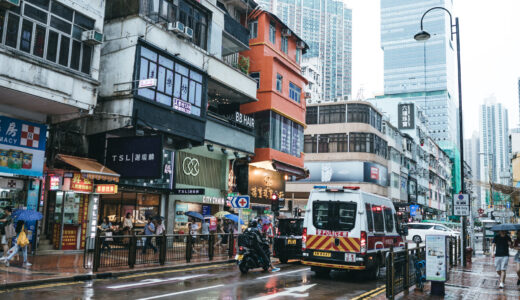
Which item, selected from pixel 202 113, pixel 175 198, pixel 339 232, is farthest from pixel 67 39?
pixel 339 232

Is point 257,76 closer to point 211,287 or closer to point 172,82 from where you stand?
point 172,82

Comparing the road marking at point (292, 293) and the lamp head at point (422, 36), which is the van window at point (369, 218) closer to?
the road marking at point (292, 293)

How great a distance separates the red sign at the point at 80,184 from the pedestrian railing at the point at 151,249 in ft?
Result: 7.28

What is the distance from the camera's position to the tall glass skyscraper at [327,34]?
170500 millimetres

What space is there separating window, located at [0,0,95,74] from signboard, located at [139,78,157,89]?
78.9 inches

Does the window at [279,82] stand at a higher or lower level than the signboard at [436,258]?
higher

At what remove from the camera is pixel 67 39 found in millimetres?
16781

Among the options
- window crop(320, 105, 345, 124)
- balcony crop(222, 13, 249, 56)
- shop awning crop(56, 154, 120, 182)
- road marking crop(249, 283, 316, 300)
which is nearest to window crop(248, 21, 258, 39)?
balcony crop(222, 13, 249, 56)

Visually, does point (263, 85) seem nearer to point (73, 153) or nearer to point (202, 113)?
point (202, 113)

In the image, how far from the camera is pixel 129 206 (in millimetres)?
21953

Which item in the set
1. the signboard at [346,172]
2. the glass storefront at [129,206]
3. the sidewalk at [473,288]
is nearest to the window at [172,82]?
the glass storefront at [129,206]

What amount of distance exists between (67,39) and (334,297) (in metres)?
13.1

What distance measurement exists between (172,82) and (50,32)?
5738 mm

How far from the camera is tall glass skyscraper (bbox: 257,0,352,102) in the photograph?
559ft
